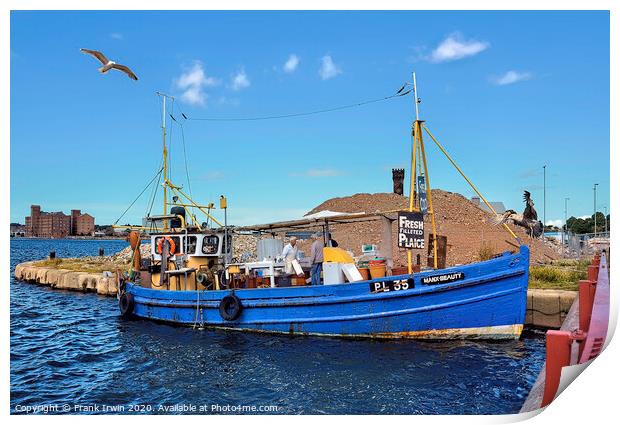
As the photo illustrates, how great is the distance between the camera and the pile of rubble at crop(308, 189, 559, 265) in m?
30.2

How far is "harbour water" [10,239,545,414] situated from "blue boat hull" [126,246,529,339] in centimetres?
38

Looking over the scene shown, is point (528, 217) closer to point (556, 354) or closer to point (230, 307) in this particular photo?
point (556, 354)

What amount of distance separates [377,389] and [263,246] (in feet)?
27.7

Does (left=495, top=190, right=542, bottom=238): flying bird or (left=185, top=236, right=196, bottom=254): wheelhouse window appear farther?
(left=185, top=236, right=196, bottom=254): wheelhouse window

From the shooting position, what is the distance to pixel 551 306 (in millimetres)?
15453

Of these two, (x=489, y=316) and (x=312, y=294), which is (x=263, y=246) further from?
(x=489, y=316)

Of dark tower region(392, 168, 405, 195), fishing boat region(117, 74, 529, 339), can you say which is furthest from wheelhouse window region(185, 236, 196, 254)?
dark tower region(392, 168, 405, 195)

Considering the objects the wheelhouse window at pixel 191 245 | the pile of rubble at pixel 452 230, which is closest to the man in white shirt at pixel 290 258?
the wheelhouse window at pixel 191 245

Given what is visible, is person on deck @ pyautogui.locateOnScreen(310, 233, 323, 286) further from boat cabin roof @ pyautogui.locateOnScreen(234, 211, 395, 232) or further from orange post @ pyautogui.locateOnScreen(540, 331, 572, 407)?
orange post @ pyautogui.locateOnScreen(540, 331, 572, 407)

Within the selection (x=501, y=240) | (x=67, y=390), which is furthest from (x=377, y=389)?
(x=501, y=240)

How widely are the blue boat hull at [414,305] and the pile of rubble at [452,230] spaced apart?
13.5 metres

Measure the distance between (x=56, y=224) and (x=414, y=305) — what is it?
12806 mm

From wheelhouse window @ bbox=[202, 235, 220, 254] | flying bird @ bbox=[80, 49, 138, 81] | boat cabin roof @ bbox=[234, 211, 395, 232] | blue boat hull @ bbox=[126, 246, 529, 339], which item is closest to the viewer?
flying bird @ bbox=[80, 49, 138, 81]

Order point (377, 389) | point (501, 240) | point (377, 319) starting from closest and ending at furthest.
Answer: point (377, 389) < point (377, 319) < point (501, 240)
